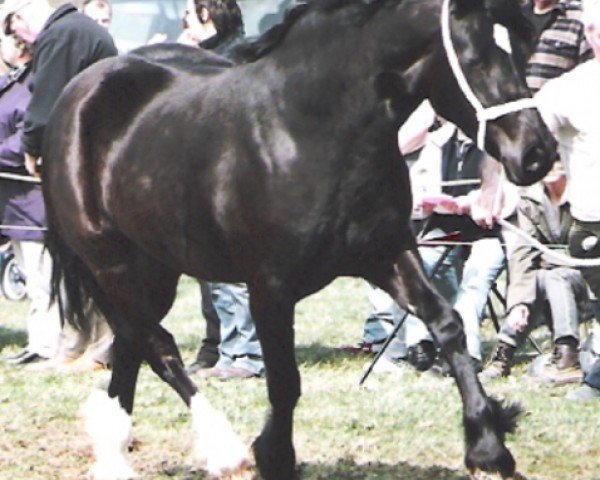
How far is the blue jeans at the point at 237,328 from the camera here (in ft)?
29.8

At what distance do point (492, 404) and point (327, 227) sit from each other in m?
0.89

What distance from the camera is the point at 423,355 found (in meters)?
9.00

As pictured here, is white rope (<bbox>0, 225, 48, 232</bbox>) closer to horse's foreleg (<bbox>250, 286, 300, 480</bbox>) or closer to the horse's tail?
the horse's tail

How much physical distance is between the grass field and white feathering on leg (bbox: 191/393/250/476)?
0.26 meters

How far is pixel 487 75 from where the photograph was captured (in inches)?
199

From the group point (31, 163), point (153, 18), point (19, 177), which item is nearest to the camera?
point (31, 163)

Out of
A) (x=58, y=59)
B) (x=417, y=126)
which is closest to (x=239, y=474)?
(x=417, y=126)

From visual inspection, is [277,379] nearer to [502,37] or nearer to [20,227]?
[502,37]

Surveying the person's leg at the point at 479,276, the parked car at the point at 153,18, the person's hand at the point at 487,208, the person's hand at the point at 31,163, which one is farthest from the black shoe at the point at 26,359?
the parked car at the point at 153,18

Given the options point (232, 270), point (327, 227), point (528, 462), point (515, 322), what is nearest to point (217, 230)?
point (232, 270)

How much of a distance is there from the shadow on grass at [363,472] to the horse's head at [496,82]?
1.56 metres

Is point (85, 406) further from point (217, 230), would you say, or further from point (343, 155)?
point (343, 155)

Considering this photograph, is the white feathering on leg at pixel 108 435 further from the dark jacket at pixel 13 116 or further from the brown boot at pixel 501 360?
the dark jacket at pixel 13 116

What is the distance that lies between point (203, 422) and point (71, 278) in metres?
1.48
